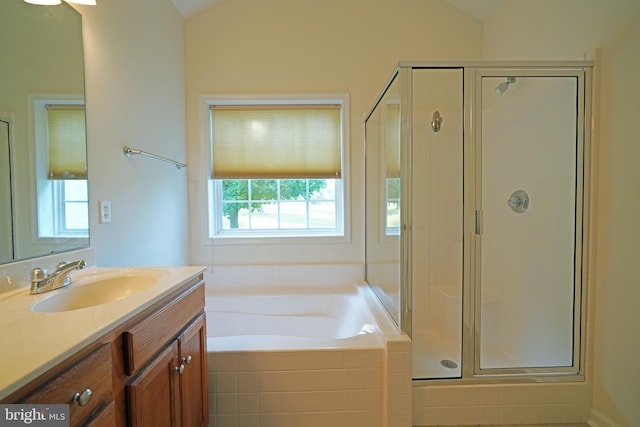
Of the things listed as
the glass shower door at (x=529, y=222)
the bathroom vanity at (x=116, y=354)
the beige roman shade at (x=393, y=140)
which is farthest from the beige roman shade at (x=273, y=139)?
the bathroom vanity at (x=116, y=354)

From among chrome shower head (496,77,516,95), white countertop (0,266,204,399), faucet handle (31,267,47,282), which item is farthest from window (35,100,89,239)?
chrome shower head (496,77,516,95)

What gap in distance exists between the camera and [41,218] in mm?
1096

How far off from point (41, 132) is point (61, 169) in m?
0.15

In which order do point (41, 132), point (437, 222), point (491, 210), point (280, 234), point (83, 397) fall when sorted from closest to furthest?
1. point (83, 397)
2. point (41, 132)
3. point (491, 210)
4. point (437, 222)
5. point (280, 234)

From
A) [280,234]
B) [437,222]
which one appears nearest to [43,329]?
[280,234]

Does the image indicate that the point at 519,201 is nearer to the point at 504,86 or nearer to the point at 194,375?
the point at 504,86

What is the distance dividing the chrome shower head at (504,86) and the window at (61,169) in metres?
2.14

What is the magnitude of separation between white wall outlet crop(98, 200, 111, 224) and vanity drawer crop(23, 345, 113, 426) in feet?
3.03

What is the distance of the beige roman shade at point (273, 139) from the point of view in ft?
7.88

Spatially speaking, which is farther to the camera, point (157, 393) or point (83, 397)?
point (157, 393)

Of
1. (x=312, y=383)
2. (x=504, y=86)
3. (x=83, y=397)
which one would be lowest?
(x=312, y=383)

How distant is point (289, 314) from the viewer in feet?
7.22

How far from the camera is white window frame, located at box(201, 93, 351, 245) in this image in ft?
7.75

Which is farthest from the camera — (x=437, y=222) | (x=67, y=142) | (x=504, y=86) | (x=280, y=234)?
(x=280, y=234)
